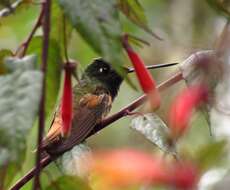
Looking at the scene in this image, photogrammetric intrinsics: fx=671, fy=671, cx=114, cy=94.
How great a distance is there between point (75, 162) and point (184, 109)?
2.26 ft

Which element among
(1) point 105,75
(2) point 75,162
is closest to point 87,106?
(1) point 105,75

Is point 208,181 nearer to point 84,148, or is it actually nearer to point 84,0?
point 84,148

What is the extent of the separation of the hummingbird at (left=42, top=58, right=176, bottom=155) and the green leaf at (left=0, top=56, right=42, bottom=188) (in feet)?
1.05

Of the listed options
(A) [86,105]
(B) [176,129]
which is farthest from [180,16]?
(B) [176,129]

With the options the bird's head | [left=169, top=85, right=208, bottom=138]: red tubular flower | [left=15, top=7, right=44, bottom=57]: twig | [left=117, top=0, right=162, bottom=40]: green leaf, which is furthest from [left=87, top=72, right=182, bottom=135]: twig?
the bird's head

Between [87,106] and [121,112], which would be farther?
[87,106]

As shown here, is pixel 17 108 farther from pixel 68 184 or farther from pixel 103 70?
pixel 103 70

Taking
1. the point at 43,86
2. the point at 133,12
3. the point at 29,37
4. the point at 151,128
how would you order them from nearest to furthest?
the point at 43,86 → the point at 29,37 → the point at 133,12 → the point at 151,128

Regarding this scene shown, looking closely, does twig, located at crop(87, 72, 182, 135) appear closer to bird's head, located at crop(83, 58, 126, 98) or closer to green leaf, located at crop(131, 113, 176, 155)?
green leaf, located at crop(131, 113, 176, 155)

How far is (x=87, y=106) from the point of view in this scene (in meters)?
2.00

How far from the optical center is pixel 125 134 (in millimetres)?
4254

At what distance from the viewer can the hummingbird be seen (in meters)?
1.47

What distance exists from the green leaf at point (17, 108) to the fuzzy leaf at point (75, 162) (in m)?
0.46

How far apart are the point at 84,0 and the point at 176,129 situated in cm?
31
